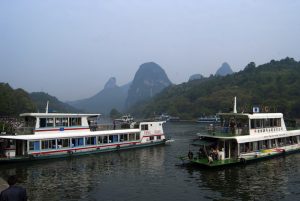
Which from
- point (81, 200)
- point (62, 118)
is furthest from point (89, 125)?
point (81, 200)

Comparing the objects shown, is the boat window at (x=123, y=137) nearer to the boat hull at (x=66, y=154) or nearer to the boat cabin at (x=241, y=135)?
the boat hull at (x=66, y=154)

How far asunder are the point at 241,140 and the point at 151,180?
1179cm

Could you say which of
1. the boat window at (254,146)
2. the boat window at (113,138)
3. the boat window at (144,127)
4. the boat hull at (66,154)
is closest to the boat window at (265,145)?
the boat window at (254,146)

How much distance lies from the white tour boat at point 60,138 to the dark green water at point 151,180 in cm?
172

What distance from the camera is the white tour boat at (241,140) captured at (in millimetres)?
36844

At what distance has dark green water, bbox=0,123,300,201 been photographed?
88.9 ft

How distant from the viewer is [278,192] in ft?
90.8

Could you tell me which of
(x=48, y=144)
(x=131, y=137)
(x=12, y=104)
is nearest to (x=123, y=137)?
(x=131, y=137)

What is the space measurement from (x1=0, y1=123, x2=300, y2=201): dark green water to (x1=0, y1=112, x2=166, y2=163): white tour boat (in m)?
1.72

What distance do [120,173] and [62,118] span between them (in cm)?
1468

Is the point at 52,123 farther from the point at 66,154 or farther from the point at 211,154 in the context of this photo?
the point at 211,154

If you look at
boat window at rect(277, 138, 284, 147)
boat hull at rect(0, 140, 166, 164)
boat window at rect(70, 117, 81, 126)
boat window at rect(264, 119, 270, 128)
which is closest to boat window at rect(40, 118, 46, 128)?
boat window at rect(70, 117, 81, 126)

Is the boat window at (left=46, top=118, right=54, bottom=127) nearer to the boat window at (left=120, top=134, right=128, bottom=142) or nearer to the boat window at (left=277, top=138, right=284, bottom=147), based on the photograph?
the boat window at (left=120, top=134, right=128, bottom=142)

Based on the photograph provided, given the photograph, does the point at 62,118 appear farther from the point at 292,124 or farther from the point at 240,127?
the point at 292,124
